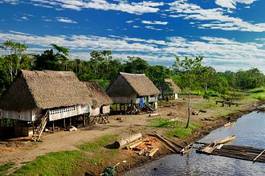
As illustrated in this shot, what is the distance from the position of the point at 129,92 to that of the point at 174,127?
41.5ft

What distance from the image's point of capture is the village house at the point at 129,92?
53.8m

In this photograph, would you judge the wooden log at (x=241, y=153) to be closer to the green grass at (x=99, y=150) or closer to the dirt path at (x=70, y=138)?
the dirt path at (x=70, y=138)

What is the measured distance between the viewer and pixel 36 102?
32.8 meters

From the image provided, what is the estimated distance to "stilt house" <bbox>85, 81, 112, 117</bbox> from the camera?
43.2 meters

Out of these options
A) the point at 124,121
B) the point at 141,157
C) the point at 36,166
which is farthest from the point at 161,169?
the point at 124,121

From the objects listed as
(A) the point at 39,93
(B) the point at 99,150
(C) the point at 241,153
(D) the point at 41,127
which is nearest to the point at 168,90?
(C) the point at 241,153

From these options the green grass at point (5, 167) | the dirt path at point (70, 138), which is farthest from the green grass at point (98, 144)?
the green grass at point (5, 167)

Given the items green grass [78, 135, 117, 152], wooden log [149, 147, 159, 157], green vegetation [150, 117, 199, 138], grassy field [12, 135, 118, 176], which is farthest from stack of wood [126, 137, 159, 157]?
green vegetation [150, 117, 199, 138]

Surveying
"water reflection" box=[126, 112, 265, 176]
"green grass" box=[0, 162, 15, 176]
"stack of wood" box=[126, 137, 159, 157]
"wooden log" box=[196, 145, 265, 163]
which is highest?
"green grass" box=[0, 162, 15, 176]

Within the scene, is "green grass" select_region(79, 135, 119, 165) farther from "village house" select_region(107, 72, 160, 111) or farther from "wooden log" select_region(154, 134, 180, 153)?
"village house" select_region(107, 72, 160, 111)

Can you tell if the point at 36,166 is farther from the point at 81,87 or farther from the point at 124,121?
the point at 124,121

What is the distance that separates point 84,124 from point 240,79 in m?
117

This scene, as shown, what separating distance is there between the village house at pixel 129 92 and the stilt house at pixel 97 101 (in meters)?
8.15

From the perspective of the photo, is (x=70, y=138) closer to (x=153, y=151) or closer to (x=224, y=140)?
(x=153, y=151)
